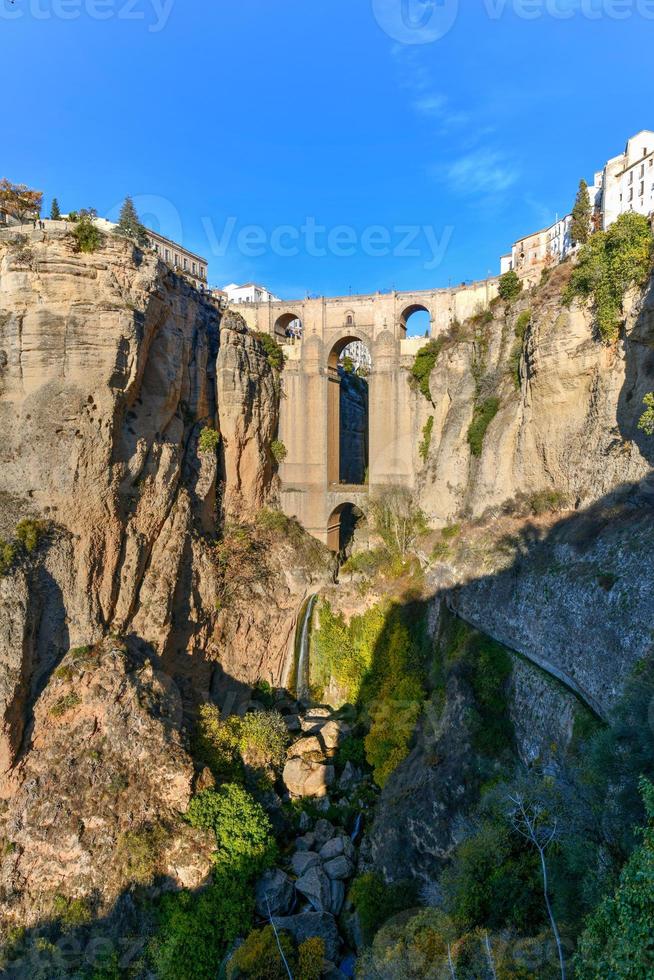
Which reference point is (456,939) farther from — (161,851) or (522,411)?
(522,411)

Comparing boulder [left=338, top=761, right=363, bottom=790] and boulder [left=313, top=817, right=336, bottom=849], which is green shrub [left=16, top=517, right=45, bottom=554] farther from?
boulder [left=338, top=761, right=363, bottom=790]

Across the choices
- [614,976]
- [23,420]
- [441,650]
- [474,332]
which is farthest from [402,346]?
[614,976]

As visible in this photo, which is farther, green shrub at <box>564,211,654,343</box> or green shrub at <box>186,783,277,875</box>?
green shrub at <box>564,211,654,343</box>

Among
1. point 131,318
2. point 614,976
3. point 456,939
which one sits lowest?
point 456,939

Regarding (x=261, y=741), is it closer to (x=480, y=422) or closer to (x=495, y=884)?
(x=495, y=884)

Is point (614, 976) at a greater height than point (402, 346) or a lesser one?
lesser

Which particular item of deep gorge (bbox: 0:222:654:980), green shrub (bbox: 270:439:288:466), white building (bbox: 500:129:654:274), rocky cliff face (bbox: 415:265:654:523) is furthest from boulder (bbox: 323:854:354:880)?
white building (bbox: 500:129:654:274)
